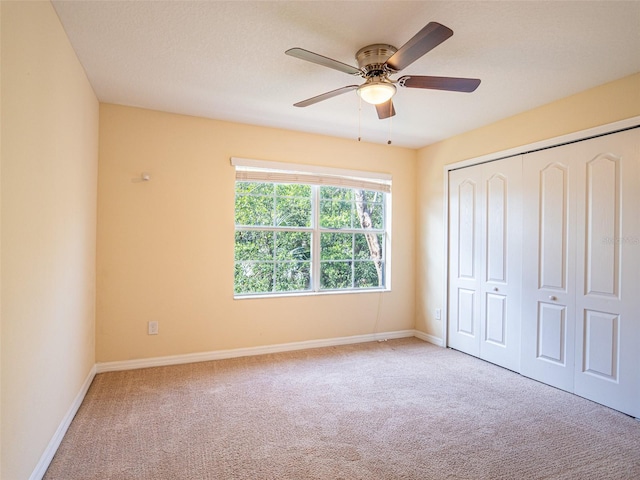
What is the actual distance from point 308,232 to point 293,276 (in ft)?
1.80

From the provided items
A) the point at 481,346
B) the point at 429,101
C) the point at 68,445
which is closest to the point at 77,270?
the point at 68,445

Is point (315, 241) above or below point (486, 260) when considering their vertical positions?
above

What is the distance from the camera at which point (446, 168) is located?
4.29 meters

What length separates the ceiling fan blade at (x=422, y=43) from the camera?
1.62 m

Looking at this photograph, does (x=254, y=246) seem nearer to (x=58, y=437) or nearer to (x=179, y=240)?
(x=179, y=240)

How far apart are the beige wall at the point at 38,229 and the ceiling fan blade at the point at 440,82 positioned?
77.2 inches

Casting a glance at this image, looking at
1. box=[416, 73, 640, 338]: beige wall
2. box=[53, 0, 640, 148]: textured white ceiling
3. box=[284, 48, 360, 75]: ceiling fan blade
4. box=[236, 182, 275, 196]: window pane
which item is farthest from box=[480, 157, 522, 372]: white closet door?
box=[236, 182, 275, 196]: window pane

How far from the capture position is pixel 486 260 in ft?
12.5

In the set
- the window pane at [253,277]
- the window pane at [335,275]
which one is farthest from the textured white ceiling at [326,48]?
the window pane at [335,275]

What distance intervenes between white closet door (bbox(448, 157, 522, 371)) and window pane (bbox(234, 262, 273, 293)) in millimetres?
2159

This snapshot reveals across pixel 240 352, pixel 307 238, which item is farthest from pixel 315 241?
pixel 240 352

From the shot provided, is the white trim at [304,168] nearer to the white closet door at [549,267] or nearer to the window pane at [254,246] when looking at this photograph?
the window pane at [254,246]

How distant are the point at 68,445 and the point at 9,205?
1553 millimetres

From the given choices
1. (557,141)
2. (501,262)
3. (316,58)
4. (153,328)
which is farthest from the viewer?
(501,262)
